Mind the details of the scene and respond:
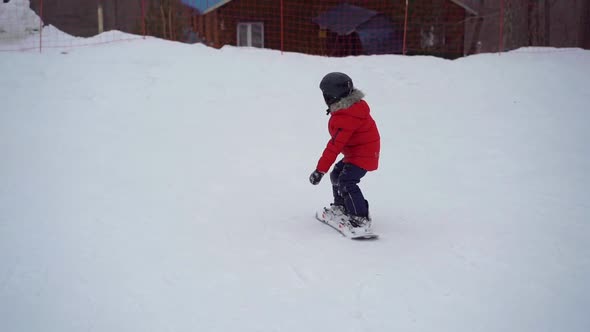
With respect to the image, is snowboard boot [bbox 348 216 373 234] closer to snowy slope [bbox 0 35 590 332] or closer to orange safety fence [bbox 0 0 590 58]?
snowy slope [bbox 0 35 590 332]

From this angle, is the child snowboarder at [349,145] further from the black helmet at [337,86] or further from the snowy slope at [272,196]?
the snowy slope at [272,196]

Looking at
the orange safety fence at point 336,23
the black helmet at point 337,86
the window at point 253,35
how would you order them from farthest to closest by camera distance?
1. the window at point 253,35
2. the orange safety fence at point 336,23
3. the black helmet at point 337,86

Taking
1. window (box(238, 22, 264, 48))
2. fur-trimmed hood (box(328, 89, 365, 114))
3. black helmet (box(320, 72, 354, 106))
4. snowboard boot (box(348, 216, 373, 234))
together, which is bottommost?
snowboard boot (box(348, 216, 373, 234))

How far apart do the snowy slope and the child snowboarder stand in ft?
1.00

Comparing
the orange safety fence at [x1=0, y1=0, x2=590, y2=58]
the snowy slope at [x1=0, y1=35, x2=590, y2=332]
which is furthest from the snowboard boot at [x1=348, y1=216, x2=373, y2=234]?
the orange safety fence at [x1=0, y1=0, x2=590, y2=58]

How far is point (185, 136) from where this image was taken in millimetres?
7754

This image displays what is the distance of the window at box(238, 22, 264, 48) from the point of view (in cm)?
1941

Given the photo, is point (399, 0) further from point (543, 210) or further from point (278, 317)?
point (278, 317)

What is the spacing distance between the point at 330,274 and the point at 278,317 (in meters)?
0.70

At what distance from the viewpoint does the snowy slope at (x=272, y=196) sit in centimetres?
325

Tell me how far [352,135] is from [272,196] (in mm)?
1611

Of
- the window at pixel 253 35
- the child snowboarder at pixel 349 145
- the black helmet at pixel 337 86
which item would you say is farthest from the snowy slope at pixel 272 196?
the window at pixel 253 35

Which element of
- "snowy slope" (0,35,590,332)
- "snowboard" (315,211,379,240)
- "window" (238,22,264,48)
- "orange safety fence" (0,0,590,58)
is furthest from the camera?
"window" (238,22,264,48)

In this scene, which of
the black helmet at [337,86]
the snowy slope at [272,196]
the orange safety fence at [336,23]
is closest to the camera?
the snowy slope at [272,196]
